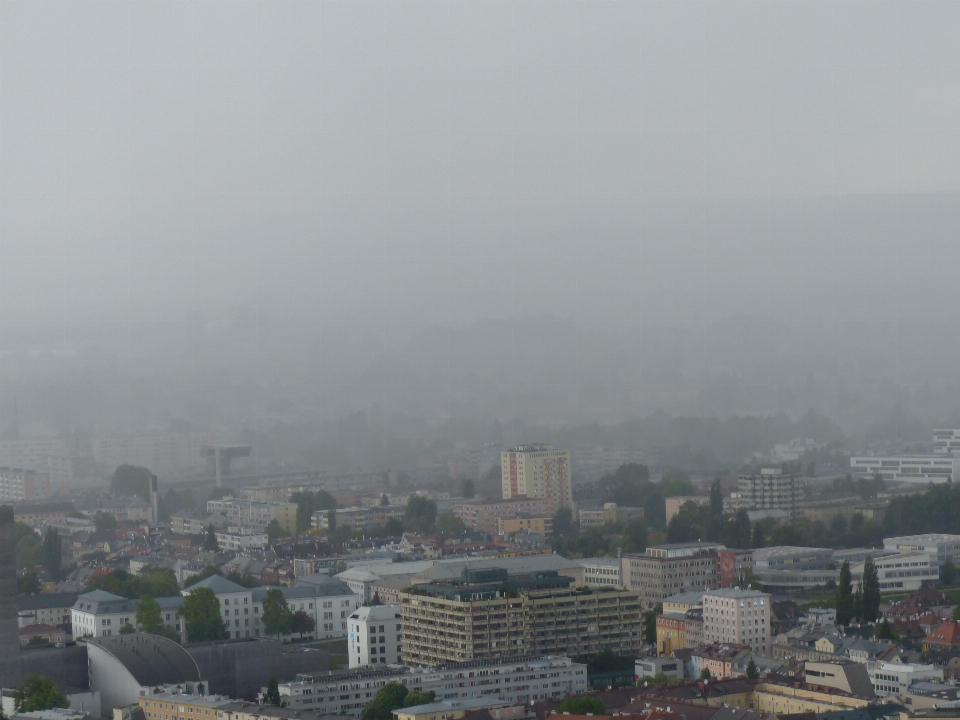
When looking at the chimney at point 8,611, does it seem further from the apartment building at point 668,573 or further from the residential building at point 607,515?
the residential building at point 607,515

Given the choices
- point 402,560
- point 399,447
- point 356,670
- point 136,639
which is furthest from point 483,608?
point 399,447

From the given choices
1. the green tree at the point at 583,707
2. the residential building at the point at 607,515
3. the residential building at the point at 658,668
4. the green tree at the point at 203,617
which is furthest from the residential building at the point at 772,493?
the green tree at the point at 583,707

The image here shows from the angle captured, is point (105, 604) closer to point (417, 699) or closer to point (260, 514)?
point (417, 699)

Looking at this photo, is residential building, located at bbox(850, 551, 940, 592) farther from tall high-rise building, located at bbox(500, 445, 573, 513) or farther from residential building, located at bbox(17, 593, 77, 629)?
tall high-rise building, located at bbox(500, 445, 573, 513)

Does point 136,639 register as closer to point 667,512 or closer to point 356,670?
point 356,670

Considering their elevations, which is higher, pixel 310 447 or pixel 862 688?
pixel 310 447
